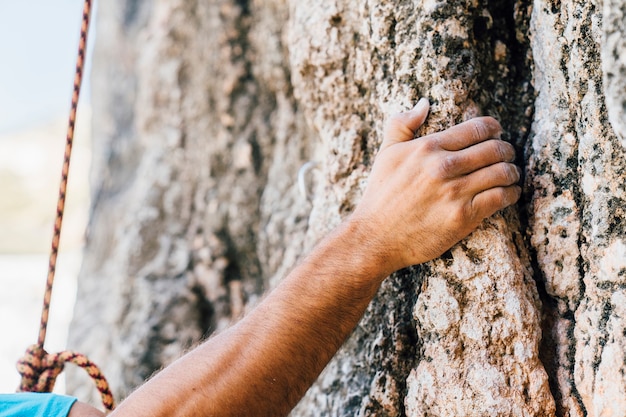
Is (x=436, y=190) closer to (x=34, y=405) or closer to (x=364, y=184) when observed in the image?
(x=364, y=184)

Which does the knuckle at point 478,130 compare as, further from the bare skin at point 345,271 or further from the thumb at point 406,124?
the thumb at point 406,124

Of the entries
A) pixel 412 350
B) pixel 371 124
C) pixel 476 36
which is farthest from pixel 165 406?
pixel 476 36

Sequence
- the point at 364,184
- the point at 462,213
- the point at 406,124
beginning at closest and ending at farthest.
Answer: the point at 462,213 → the point at 406,124 → the point at 364,184

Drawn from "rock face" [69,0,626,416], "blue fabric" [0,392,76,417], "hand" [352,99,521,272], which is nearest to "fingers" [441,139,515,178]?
"hand" [352,99,521,272]

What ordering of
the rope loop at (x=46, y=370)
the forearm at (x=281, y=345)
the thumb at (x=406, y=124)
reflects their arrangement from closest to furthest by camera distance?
the forearm at (x=281, y=345)
the thumb at (x=406, y=124)
the rope loop at (x=46, y=370)

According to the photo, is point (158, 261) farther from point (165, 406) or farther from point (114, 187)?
point (165, 406)

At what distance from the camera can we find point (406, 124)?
4.28 ft

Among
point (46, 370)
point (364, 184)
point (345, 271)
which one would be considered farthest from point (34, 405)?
point (364, 184)

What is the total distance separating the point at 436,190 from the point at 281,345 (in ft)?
1.45

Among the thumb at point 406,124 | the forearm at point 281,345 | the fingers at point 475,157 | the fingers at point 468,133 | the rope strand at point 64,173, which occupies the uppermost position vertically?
the rope strand at point 64,173

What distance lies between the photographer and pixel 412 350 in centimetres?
139

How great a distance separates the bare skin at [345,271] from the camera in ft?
3.88

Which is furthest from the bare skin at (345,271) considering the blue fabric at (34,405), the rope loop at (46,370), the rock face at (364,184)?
the rope loop at (46,370)

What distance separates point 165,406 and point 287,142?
1355mm
